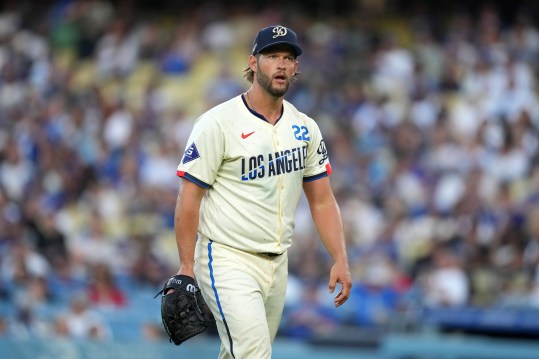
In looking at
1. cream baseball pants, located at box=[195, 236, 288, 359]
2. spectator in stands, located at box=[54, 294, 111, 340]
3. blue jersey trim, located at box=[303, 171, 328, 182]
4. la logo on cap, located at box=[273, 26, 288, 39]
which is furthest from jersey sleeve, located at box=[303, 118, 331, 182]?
spectator in stands, located at box=[54, 294, 111, 340]

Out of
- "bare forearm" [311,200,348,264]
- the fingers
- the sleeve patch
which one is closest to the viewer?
the sleeve patch

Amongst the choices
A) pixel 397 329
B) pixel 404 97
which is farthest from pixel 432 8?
pixel 397 329

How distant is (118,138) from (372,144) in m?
3.58

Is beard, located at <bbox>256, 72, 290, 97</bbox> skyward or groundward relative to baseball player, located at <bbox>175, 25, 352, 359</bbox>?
skyward

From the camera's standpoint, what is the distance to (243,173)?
19.6 feet

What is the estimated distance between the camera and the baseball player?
5.82 m

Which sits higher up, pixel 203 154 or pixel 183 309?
pixel 203 154

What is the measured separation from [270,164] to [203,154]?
15.3 inches

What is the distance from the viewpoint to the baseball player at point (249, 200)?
19.1 ft

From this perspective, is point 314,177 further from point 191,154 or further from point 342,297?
point 191,154

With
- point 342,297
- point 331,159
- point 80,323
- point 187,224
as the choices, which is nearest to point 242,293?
point 187,224

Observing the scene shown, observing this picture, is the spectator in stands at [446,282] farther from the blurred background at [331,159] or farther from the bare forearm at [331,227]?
the bare forearm at [331,227]

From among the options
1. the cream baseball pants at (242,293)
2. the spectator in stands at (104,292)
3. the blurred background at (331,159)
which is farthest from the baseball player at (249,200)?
the spectator in stands at (104,292)

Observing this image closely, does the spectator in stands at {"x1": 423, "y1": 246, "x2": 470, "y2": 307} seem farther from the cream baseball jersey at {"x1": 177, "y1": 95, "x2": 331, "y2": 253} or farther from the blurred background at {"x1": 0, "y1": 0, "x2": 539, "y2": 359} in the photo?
the cream baseball jersey at {"x1": 177, "y1": 95, "x2": 331, "y2": 253}
